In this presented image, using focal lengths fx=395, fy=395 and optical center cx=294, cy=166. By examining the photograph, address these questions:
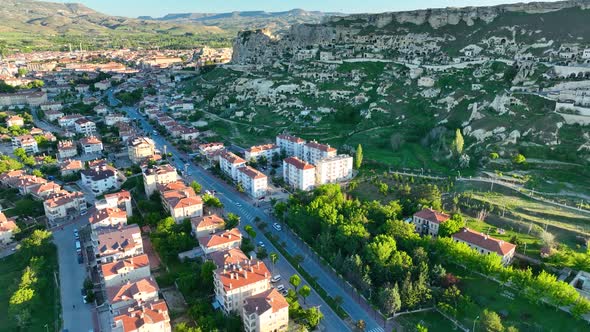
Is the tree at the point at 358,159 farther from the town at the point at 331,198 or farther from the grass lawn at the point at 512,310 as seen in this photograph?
the grass lawn at the point at 512,310

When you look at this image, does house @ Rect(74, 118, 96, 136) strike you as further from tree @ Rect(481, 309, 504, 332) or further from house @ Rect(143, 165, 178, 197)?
tree @ Rect(481, 309, 504, 332)

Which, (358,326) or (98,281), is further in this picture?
(98,281)

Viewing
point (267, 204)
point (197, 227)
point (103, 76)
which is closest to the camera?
point (197, 227)

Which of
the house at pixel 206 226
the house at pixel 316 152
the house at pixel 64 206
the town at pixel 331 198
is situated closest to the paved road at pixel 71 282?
the town at pixel 331 198

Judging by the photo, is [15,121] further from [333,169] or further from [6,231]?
[333,169]

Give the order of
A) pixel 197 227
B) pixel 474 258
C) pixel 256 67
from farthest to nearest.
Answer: pixel 256 67 → pixel 197 227 → pixel 474 258

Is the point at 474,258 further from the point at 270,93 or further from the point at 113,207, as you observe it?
the point at 270,93

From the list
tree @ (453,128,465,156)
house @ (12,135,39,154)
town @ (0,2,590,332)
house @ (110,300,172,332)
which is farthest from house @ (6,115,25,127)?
tree @ (453,128,465,156)

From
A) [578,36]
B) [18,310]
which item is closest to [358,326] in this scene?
[18,310]
